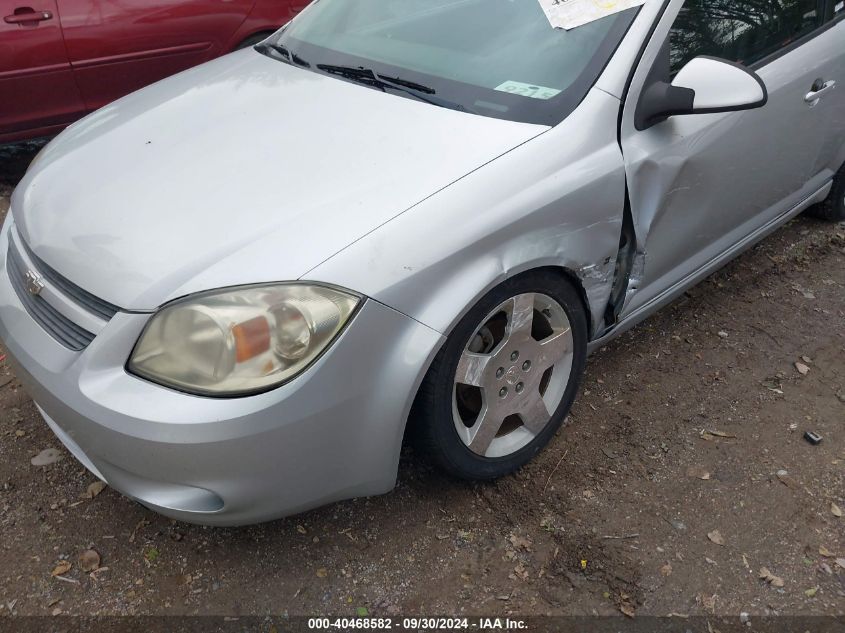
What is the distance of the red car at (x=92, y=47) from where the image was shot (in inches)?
166

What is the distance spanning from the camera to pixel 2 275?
222 cm

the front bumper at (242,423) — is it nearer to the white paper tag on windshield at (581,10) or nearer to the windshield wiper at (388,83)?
the windshield wiper at (388,83)

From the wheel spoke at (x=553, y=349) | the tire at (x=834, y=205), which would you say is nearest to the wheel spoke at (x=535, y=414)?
the wheel spoke at (x=553, y=349)

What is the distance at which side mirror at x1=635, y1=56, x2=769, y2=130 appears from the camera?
85.6 inches

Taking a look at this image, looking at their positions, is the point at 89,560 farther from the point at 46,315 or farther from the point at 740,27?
the point at 740,27

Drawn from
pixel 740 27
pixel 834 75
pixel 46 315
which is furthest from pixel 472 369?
pixel 834 75

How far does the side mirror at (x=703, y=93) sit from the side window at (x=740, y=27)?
0.49 ft

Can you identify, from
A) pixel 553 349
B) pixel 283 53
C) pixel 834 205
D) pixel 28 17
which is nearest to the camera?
pixel 553 349

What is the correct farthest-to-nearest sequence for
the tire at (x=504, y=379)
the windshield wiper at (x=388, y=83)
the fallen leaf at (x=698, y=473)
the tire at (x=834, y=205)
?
the tire at (x=834, y=205)
the fallen leaf at (x=698, y=473)
the windshield wiper at (x=388, y=83)
the tire at (x=504, y=379)

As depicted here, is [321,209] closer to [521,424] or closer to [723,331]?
[521,424]

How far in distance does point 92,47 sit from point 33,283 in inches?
112

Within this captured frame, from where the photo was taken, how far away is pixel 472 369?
2.06 metres

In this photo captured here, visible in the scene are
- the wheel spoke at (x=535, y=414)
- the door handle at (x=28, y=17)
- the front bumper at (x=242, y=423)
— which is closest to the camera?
the front bumper at (x=242, y=423)

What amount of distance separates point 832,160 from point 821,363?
1017mm
